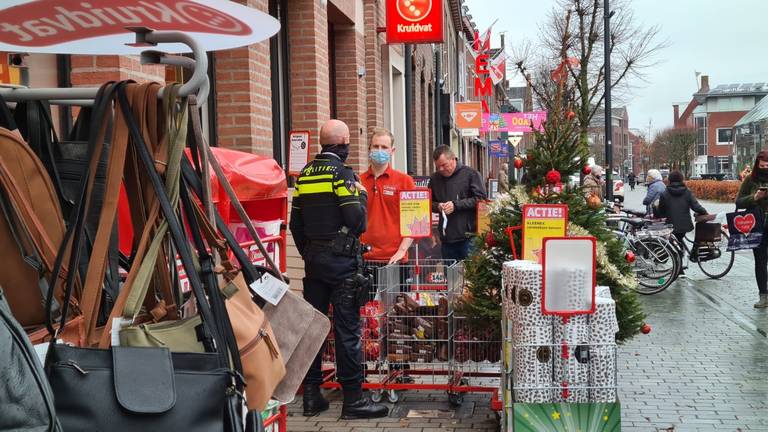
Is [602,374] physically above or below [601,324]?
below

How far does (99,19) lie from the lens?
2713mm

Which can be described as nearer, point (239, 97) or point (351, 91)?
point (239, 97)

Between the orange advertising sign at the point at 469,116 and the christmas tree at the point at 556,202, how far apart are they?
18.0 metres

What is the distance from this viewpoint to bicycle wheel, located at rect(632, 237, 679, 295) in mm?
13117

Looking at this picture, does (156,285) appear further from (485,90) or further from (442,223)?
(485,90)

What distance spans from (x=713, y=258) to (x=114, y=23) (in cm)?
1336

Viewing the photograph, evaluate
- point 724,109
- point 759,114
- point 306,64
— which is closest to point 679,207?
point 306,64

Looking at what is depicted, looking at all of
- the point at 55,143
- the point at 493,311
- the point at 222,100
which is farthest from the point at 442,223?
the point at 55,143

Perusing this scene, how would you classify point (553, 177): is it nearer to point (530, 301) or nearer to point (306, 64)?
point (530, 301)

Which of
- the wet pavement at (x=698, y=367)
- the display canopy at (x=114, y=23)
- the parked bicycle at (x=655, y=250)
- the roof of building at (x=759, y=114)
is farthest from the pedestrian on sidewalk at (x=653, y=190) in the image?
the roof of building at (x=759, y=114)

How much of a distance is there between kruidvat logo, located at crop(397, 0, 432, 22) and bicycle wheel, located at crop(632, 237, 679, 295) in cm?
498

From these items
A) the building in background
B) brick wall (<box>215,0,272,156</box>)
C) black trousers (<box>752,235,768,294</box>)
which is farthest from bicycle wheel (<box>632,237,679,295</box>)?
the building in background

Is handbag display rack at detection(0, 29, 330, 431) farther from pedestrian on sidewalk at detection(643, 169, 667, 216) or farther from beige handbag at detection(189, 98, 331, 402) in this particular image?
pedestrian on sidewalk at detection(643, 169, 667, 216)

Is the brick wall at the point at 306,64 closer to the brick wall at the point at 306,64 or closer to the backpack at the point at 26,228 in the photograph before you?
the brick wall at the point at 306,64
